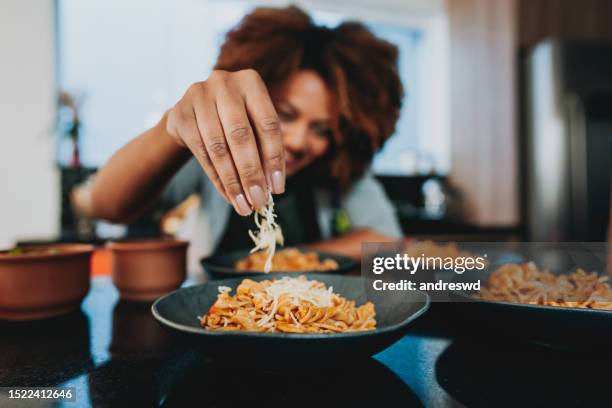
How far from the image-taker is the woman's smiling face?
51.7 inches

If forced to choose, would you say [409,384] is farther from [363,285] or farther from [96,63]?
[96,63]

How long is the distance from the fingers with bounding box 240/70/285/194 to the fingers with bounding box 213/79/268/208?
16 millimetres

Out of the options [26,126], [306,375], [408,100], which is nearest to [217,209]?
[306,375]

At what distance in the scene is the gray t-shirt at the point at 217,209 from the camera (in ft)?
4.78

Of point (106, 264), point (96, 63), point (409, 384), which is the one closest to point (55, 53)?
point (96, 63)

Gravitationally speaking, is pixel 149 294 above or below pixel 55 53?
below

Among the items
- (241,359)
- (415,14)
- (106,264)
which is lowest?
(106,264)

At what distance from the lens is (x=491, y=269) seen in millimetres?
689

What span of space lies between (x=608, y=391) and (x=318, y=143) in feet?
3.75

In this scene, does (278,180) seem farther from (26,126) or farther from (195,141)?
(26,126)

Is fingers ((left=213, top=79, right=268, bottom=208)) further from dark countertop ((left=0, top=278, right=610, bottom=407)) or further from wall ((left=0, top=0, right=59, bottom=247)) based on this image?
wall ((left=0, top=0, right=59, bottom=247))

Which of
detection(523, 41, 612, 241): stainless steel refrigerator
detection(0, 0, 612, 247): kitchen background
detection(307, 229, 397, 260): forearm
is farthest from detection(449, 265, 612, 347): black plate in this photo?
detection(523, 41, 612, 241): stainless steel refrigerator

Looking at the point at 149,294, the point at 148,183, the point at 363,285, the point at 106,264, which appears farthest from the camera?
the point at 106,264

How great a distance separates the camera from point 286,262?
1.00 meters
